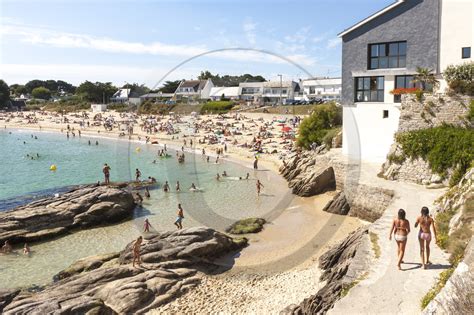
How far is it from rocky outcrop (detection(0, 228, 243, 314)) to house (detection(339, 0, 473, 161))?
1211cm

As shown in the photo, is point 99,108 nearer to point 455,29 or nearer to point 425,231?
point 455,29

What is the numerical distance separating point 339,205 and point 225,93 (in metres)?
88.5

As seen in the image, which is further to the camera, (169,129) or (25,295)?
(169,129)

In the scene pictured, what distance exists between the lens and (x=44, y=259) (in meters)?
20.4

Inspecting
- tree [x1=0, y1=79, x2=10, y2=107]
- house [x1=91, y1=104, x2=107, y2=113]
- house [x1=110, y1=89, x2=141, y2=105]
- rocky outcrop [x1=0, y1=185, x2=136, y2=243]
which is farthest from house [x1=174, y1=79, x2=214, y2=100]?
rocky outcrop [x1=0, y1=185, x2=136, y2=243]

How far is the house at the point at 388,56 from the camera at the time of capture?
22766 mm

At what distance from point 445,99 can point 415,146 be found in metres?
2.99

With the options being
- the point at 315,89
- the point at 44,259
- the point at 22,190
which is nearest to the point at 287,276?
the point at 44,259

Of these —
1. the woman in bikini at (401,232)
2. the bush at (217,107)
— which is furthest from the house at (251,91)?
the woman in bikini at (401,232)

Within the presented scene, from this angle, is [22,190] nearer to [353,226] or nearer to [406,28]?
[353,226]

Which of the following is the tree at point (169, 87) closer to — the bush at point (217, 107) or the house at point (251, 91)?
the house at point (251, 91)

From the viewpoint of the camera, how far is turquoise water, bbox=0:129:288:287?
68.1ft

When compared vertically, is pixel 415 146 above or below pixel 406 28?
below

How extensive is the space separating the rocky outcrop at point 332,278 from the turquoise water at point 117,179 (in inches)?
351
